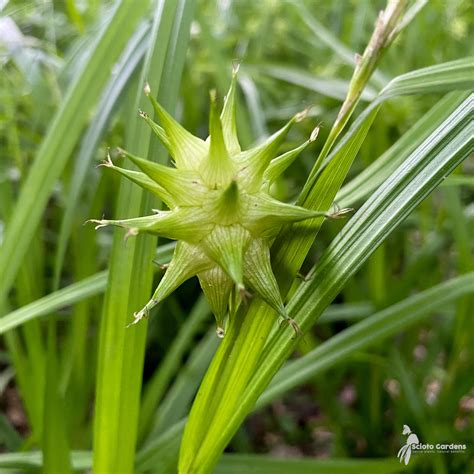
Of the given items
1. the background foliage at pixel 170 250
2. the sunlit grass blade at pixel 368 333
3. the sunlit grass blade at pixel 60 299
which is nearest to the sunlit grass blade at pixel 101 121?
the background foliage at pixel 170 250

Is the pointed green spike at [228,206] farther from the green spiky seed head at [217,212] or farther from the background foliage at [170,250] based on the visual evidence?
the background foliage at [170,250]

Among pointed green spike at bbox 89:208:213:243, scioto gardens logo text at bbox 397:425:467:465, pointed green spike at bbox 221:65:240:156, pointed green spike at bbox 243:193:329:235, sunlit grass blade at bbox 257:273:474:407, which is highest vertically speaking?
pointed green spike at bbox 221:65:240:156

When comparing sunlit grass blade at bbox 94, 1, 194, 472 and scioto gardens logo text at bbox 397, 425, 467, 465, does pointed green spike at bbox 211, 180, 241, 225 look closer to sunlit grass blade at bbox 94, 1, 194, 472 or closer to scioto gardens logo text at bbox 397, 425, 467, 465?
sunlit grass blade at bbox 94, 1, 194, 472

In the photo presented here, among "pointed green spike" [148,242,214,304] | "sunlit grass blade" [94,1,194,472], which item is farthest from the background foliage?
"pointed green spike" [148,242,214,304]

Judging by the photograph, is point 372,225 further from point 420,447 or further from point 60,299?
point 420,447

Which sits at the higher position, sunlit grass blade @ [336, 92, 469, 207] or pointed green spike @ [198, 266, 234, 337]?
sunlit grass blade @ [336, 92, 469, 207]

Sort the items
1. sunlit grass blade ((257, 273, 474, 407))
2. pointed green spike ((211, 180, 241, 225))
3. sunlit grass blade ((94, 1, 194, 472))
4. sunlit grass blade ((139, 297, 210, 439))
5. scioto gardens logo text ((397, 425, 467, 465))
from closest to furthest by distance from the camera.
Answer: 1. pointed green spike ((211, 180, 241, 225))
2. sunlit grass blade ((94, 1, 194, 472))
3. sunlit grass blade ((257, 273, 474, 407))
4. scioto gardens logo text ((397, 425, 467, 465))
5. sunlit grass blade ((139, 297, 210, 439))
